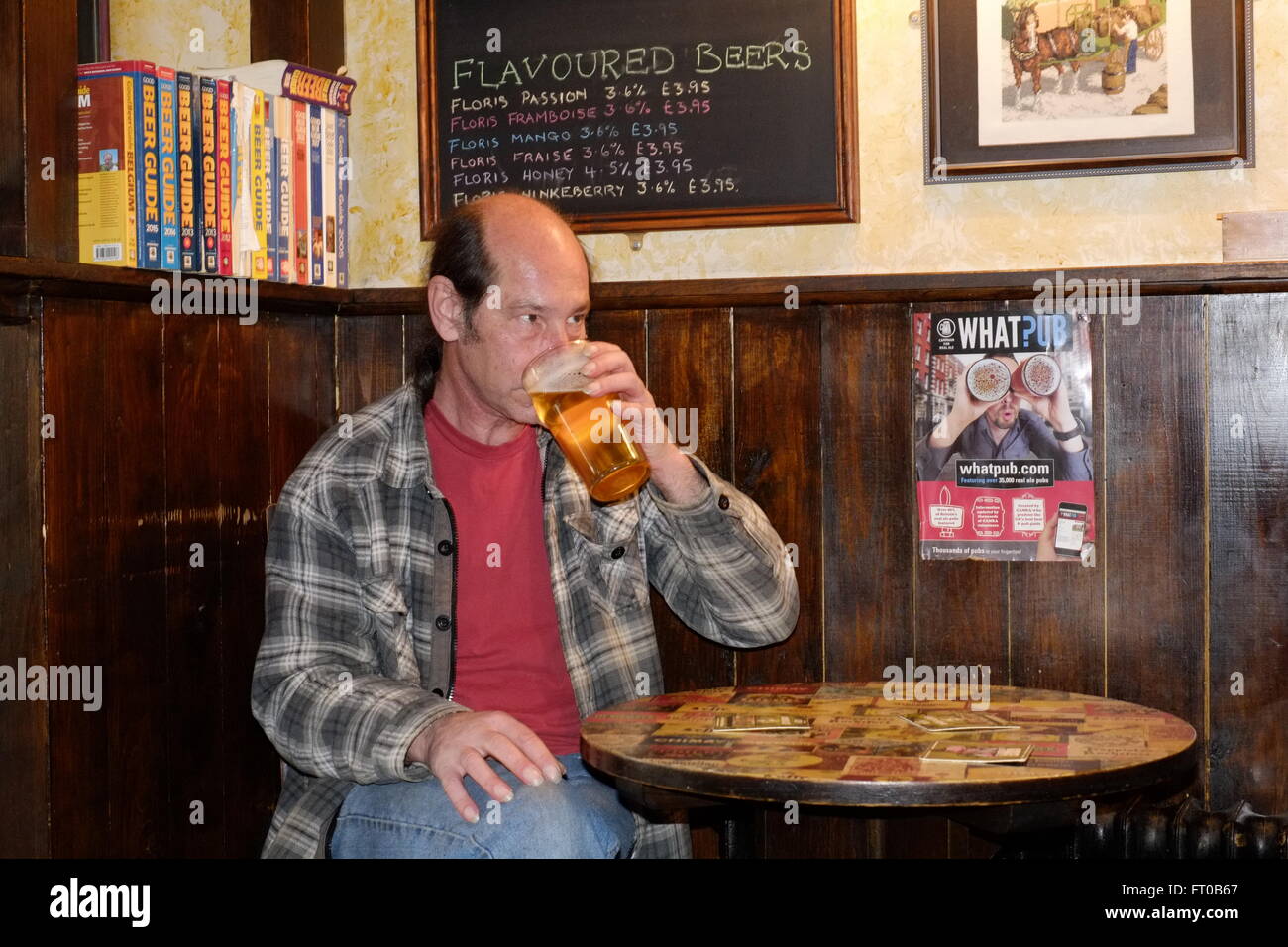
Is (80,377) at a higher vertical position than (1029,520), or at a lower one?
higher

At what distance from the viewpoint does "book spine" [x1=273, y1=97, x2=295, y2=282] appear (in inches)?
98.2

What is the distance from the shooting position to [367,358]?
2.79 m

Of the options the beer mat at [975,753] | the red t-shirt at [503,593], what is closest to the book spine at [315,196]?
the red t-shirt at [503,593]

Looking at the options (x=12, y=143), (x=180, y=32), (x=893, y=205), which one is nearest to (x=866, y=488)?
(x=893, y=205)

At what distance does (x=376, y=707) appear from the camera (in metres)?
1.88

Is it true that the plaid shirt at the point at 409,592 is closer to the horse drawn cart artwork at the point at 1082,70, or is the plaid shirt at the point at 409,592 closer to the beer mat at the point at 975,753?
the beer mat at the point at 975,753

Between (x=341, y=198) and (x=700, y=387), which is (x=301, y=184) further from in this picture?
(x=700, y=387)

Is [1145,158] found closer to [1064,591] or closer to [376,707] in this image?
[1064,591]

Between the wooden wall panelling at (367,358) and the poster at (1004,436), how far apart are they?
102 cm

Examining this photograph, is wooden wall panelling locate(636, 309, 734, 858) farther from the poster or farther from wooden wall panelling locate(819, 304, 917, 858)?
the poster

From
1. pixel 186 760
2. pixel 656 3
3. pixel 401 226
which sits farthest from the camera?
pixel 401 226

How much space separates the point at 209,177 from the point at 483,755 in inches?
45.0
